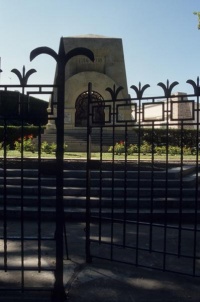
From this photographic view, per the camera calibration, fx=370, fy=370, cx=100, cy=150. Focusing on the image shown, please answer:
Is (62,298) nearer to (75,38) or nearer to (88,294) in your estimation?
(88,294)

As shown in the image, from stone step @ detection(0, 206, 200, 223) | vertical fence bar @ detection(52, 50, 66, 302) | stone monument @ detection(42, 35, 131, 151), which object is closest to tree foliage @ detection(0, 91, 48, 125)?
vertical fence bar @ detection(52, 50, 66, 302)

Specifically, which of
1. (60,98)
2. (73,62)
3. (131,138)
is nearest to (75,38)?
(73,62)

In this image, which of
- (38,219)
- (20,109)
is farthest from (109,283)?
(20,109)

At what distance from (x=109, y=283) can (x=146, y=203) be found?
13.2 ft

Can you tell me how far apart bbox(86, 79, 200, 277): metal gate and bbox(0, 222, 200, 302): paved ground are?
0.17 metres

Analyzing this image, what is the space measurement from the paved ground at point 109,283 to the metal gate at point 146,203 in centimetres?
17

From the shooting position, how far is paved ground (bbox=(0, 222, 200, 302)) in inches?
146

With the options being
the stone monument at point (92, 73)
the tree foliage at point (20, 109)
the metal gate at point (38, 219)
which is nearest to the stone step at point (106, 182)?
the metal gate at point (38, 219)

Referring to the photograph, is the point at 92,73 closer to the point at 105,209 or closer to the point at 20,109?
the point at 105,209

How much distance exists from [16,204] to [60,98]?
475 centimetres

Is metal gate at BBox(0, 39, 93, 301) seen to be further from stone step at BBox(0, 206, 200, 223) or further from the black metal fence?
stone step at BBox(0, 206, 200, 223)

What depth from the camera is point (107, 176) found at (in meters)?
9.13

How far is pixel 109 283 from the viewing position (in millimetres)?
4074

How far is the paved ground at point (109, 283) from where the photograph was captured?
3705 millimetres
